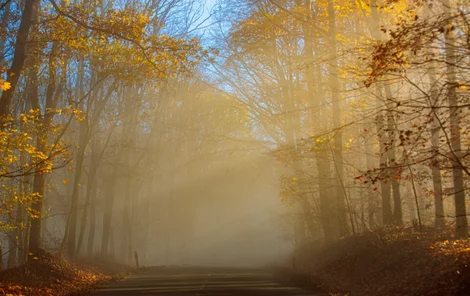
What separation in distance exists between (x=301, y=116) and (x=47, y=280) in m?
15.2

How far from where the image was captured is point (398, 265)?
1202cm

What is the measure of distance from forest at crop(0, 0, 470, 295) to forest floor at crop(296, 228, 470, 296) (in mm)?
62

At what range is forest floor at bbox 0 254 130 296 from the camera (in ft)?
42.2

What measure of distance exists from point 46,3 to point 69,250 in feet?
38.2

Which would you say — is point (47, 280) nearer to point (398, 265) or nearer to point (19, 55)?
point (19, 55)

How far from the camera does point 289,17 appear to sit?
1972 centimetres

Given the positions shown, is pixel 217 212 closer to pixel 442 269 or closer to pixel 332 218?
pixel 332 218

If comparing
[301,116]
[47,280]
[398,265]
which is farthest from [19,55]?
[301,116]

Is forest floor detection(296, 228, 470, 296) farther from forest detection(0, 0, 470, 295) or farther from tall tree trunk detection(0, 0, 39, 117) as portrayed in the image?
tall tree trunk detection(0, 0, 39, 117)

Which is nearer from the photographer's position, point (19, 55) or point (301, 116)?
point (19, 55)

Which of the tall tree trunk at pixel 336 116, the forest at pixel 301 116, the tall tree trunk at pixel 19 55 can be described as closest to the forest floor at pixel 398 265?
the forest at pixel 301 116

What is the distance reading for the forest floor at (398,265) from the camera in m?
9.34

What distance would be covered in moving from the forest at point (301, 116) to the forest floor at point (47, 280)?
82mm

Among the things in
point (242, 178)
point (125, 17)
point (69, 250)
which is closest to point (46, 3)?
point (125, 17)
